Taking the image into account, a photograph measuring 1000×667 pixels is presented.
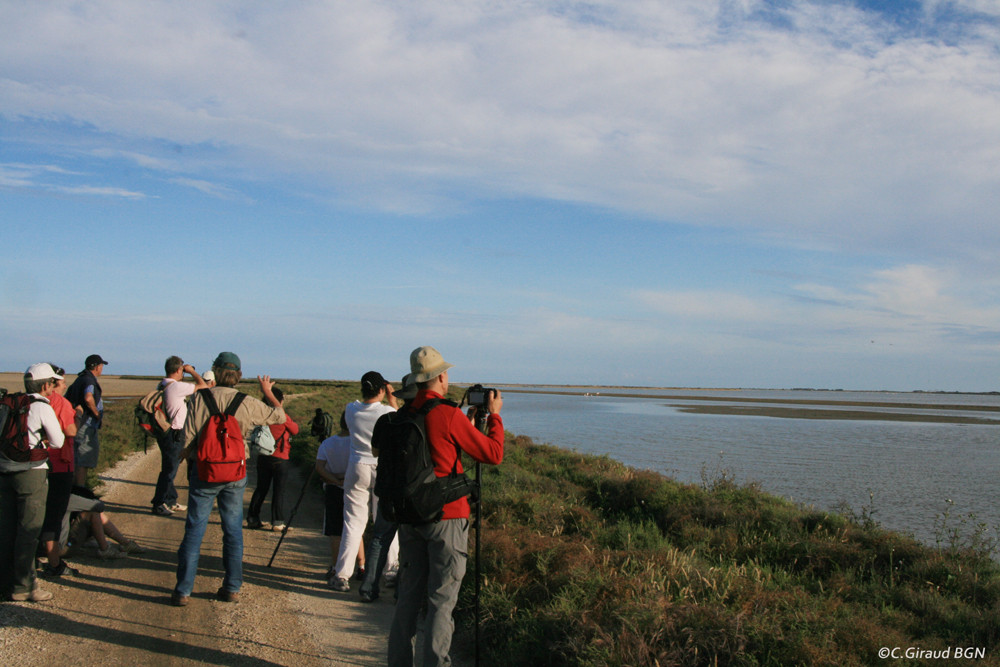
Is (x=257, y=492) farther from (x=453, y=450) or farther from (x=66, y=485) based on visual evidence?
(x=453, y=450)

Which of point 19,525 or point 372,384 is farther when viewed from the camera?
point 372,384

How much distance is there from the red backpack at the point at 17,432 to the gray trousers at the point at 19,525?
0.50ft

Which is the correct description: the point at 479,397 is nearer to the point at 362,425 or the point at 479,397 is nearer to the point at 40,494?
the point at 362,425

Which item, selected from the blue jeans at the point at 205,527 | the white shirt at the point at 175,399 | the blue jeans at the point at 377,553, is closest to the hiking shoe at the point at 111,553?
the white shirt at the point at 175,399

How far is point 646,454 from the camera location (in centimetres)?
2327

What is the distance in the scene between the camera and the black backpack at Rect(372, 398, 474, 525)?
3.83 meters

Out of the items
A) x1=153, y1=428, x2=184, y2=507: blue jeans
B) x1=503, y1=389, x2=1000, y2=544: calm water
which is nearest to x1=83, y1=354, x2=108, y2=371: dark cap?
x1=153, y1=428, x2=184, y2=507: blue jeans

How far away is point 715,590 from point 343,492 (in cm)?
343

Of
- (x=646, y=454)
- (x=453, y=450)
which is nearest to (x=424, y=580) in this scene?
(x=453, y=450)

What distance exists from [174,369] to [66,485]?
8.38 ft

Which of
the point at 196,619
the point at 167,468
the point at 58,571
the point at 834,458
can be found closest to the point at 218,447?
the point at 196,619

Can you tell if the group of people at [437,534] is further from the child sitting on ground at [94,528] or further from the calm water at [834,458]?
the calm water at [834,458]

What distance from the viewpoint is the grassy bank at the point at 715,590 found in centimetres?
446

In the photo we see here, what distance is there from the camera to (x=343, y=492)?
6.60 metres
